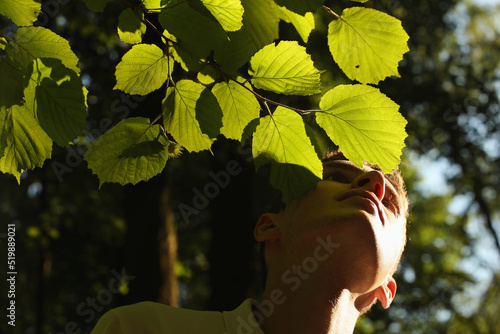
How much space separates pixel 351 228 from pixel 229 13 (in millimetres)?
926

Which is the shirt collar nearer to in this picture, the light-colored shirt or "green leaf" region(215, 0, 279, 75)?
the light-colored shirt

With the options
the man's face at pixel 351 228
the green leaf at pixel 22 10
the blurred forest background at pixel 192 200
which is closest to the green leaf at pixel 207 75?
the green leaf at pixel 22 10

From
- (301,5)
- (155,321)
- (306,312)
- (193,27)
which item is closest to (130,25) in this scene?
(193,27)

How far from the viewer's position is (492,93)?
1110cm

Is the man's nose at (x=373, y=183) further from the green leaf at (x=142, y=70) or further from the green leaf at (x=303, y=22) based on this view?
the green leaf at (x=142, y=70)

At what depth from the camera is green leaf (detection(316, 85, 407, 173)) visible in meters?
1.12

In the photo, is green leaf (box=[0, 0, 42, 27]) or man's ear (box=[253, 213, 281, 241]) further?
man's ear (box=[253, 213, 281, 241])

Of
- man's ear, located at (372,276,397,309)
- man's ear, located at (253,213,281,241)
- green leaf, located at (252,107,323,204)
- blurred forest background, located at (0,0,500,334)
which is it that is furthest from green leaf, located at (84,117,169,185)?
blurred forest background, located at (0,0,500,334)

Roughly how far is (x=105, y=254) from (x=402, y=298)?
713 cm

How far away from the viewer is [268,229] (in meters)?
2.12

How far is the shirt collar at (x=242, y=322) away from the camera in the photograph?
65.9 inches

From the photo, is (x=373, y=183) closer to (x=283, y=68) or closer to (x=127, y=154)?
(x=283, y=68)

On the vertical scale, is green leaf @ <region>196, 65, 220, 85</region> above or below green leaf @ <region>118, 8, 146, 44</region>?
below

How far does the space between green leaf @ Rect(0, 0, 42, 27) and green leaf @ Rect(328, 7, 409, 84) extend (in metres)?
0.69
